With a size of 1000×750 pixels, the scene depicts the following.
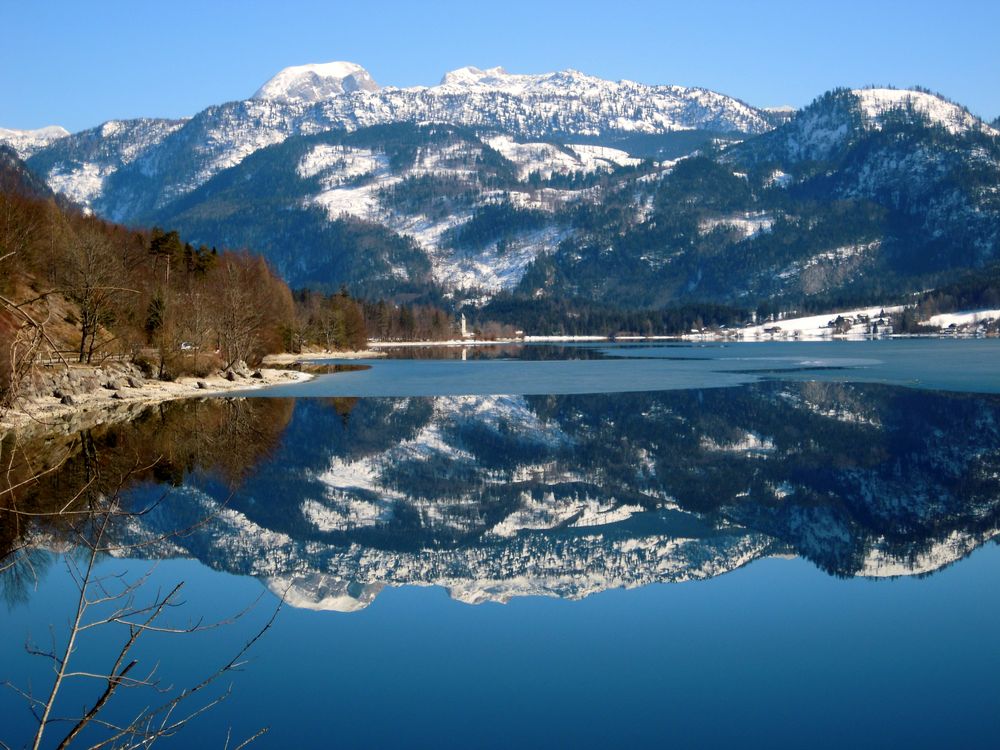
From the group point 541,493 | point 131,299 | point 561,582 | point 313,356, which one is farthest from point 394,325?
point 561,582

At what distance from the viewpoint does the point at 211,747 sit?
10195mm

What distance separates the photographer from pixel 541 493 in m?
24.3

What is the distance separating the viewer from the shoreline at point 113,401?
3628cm

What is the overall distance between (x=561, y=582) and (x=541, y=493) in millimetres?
7958

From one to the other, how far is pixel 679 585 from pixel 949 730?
615 cm

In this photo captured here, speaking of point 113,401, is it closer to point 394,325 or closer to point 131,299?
point 131,299

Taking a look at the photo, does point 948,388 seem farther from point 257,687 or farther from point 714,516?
point 257,687

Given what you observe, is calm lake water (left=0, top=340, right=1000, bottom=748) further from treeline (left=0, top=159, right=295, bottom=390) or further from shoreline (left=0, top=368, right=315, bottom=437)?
treeline (left=0, top=159, right=295, bottom=390)

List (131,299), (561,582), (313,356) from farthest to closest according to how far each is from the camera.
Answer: (313,356) → (131,299) → (561,582)

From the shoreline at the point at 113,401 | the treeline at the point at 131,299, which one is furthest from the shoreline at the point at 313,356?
the shoreline at the point at 113,401

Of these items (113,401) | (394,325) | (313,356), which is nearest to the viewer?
(113,401)

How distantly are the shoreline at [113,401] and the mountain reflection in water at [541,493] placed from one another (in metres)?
2.44

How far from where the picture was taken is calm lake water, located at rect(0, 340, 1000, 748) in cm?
1084

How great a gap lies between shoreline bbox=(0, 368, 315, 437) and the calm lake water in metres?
3.12
